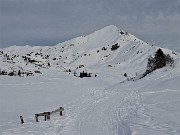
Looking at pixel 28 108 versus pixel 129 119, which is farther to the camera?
pixel 28 108

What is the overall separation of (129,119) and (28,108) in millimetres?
17521

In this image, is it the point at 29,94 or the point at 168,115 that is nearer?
the point at 168,115

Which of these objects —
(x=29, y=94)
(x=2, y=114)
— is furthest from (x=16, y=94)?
(x=2, y=114)

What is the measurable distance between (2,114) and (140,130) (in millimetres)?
19281

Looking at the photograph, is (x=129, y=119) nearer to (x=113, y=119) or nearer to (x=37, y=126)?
(x=113, y=119)

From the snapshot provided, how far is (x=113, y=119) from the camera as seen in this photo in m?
24.0

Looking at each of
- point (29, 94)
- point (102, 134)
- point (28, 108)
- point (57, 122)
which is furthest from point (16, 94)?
point (102, 134)

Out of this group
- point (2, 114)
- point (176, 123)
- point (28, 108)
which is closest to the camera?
point (176, 123)

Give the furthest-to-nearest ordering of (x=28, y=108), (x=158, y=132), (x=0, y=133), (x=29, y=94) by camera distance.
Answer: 1. (x=29, y=94)
2. (x=28, y=108)
3. (x=0, y=133)
4. (x=158, y=132)

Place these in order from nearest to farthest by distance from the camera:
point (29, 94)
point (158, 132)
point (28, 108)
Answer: point (158, 132) < point (28, 108) < point (29, 94)

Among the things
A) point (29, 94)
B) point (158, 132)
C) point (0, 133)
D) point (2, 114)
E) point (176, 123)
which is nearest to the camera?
point (158, 132)

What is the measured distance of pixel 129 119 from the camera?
2317 centimetres

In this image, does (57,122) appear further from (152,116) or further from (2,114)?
(2,114)

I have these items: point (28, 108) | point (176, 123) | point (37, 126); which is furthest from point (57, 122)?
point (28, 108)
